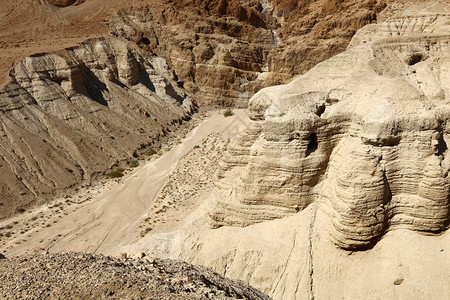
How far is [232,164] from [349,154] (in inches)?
218

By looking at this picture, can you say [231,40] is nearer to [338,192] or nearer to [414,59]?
[414,59]

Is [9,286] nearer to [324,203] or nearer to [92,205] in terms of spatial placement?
[324,203]

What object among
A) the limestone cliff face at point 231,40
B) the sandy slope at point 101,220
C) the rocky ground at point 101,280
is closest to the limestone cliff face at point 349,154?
the rocky ground at point 101,280

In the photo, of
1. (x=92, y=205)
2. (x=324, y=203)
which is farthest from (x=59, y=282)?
(x=92, y=205)

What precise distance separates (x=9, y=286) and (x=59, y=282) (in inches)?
49.5

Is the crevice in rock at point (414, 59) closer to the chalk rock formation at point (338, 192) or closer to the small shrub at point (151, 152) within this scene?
the chalk rock formation at point (338, 192)

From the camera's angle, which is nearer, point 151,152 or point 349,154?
point 349,154

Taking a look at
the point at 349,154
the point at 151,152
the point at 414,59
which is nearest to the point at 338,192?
the point at 349,154

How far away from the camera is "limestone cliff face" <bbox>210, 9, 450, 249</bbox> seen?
14281 millimetres

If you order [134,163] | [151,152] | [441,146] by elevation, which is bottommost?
[151,152]

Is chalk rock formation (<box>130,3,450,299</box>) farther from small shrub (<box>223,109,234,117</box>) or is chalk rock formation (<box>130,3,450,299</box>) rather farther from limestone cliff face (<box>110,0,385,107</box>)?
limestone cliff face (<box>110,0,385,107</box>)

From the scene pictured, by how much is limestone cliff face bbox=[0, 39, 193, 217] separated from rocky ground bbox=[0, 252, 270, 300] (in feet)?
64.2

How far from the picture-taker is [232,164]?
18109 millimetres

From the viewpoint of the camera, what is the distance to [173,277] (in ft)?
39.2
